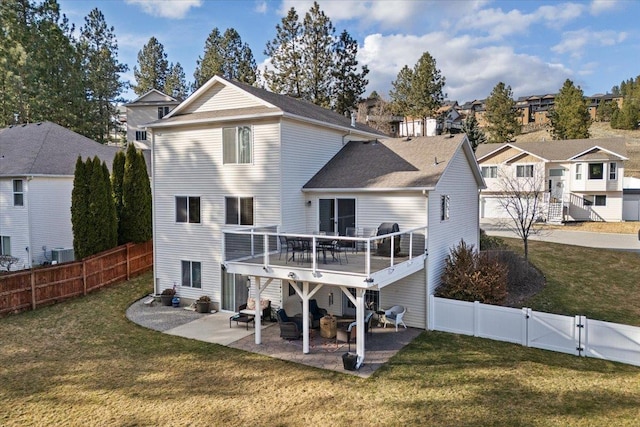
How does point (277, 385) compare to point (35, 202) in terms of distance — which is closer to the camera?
point (277, 385)

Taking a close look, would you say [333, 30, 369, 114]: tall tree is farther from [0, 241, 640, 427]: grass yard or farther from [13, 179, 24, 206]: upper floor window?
[0, 241, 640, 427]: grass yard

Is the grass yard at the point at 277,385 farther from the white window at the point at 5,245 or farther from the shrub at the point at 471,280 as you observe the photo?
the white window at the point at 5,245

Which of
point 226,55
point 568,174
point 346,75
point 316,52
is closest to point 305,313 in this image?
point 316,52

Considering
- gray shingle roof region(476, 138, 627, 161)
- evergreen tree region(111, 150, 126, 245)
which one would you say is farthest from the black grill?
gray shingle roof region(476, 138, 627, 161)

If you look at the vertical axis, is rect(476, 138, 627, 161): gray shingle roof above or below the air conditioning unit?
above

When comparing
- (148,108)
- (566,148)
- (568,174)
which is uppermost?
(148,108)

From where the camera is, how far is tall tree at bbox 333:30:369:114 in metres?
40.1

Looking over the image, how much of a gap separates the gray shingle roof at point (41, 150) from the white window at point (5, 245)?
371 centimetres

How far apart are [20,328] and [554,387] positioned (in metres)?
16.4

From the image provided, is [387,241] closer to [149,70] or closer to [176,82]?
[176,82]

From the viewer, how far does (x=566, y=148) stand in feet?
131

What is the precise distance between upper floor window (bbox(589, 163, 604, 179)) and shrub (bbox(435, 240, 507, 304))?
2713cm

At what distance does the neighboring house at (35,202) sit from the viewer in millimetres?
23109

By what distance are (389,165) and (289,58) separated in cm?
2689
